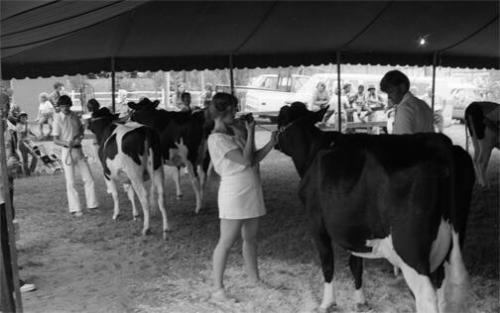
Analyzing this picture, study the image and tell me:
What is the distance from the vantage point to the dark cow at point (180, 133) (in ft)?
29.5

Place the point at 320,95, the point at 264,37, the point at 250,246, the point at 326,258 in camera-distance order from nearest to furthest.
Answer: the point at 326,258, the point at 250,246, the point at 264,37, the point at 320,95

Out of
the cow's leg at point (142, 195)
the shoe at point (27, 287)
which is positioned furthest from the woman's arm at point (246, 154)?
the cow's leg at point (142, 195)

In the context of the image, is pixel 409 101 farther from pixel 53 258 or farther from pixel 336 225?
pixel 53 258

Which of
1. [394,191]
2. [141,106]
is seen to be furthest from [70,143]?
[394,191]

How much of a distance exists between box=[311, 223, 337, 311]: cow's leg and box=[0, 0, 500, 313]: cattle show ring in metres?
0.01

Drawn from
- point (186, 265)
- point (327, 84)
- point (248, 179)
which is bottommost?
point (186, 265)

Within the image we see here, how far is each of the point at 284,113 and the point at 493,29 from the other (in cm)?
742

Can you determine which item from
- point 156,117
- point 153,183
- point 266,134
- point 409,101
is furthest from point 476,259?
point 266,134

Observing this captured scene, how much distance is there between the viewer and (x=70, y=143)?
8.89m

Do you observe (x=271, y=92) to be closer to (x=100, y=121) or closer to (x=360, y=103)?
(x=360, y=103)

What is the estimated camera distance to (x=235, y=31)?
9797mm

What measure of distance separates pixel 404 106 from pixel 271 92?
1893 cm

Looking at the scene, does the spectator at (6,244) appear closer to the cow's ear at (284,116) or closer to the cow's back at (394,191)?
the cow's ear at (284,116)

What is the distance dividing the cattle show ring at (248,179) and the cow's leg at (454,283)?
0.01 meters
